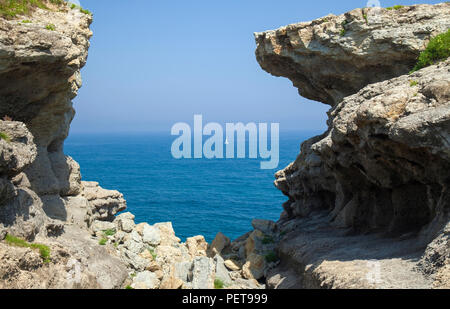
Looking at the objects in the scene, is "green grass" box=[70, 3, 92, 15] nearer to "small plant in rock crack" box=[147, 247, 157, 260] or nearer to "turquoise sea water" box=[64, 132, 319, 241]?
"small plant in rock crack" box=[147, 247, 157, 260]

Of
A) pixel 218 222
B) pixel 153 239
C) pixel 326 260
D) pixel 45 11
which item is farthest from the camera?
pixel 218 222

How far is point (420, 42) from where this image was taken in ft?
83.2

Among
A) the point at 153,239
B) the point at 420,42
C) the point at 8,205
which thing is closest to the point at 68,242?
the point at 8,205

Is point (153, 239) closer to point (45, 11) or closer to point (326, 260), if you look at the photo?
point (326, 260)

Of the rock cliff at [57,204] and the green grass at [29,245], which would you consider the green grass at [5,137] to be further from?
the green grass at [29,245]

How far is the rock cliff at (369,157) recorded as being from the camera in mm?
15742

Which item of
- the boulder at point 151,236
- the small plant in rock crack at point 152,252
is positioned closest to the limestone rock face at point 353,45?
the boulder at point 151,236

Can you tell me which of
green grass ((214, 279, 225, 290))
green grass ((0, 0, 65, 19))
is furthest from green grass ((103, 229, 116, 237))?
green grass ((0, 0, 65, 19))

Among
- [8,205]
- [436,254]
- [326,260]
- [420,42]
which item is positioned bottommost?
[326,260]

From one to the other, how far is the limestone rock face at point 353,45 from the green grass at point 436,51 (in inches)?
103

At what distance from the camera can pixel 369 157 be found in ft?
66.7

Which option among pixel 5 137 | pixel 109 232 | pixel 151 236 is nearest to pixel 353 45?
pixel 151 236

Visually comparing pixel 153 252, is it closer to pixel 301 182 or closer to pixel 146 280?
pixel 146 280

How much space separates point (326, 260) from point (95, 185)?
1986cm
